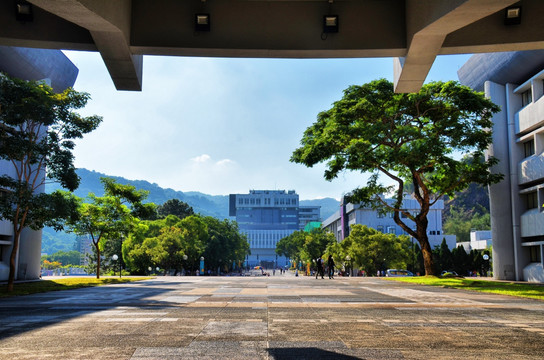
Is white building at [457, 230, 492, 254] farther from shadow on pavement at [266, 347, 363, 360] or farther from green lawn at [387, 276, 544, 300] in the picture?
shadow on pavement at [266, 347, 363, 360]

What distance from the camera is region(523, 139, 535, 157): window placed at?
41.5 meters

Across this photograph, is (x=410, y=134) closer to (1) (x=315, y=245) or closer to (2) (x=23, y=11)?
(2) (x=23, y=11)

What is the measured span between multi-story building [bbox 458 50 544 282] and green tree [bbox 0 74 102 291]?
111 feet

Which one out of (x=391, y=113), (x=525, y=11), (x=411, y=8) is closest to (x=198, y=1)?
(x=411, y=8)

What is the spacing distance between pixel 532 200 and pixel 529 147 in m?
4.59

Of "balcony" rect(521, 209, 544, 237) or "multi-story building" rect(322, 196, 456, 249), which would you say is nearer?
"balcony" rect(521, 209, 544, 237)

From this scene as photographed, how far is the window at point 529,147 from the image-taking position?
41.5 meters

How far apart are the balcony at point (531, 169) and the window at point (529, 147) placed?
85 centimetres

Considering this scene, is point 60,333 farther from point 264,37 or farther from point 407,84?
point 407,84

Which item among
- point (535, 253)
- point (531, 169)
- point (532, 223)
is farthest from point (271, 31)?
point (535, 253)

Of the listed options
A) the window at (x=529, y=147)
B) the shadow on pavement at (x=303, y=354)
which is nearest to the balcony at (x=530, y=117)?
the window at (x=529, y=147)

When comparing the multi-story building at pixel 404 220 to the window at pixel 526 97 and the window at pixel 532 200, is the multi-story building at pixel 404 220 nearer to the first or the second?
the window at pixel 532 200

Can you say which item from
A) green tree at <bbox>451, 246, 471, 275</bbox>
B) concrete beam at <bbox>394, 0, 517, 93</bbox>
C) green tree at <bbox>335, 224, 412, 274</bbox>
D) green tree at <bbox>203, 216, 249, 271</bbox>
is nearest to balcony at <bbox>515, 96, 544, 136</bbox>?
green tree at <bbox>335, 224, 412, 274</bbox>

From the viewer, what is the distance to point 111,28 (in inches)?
392
